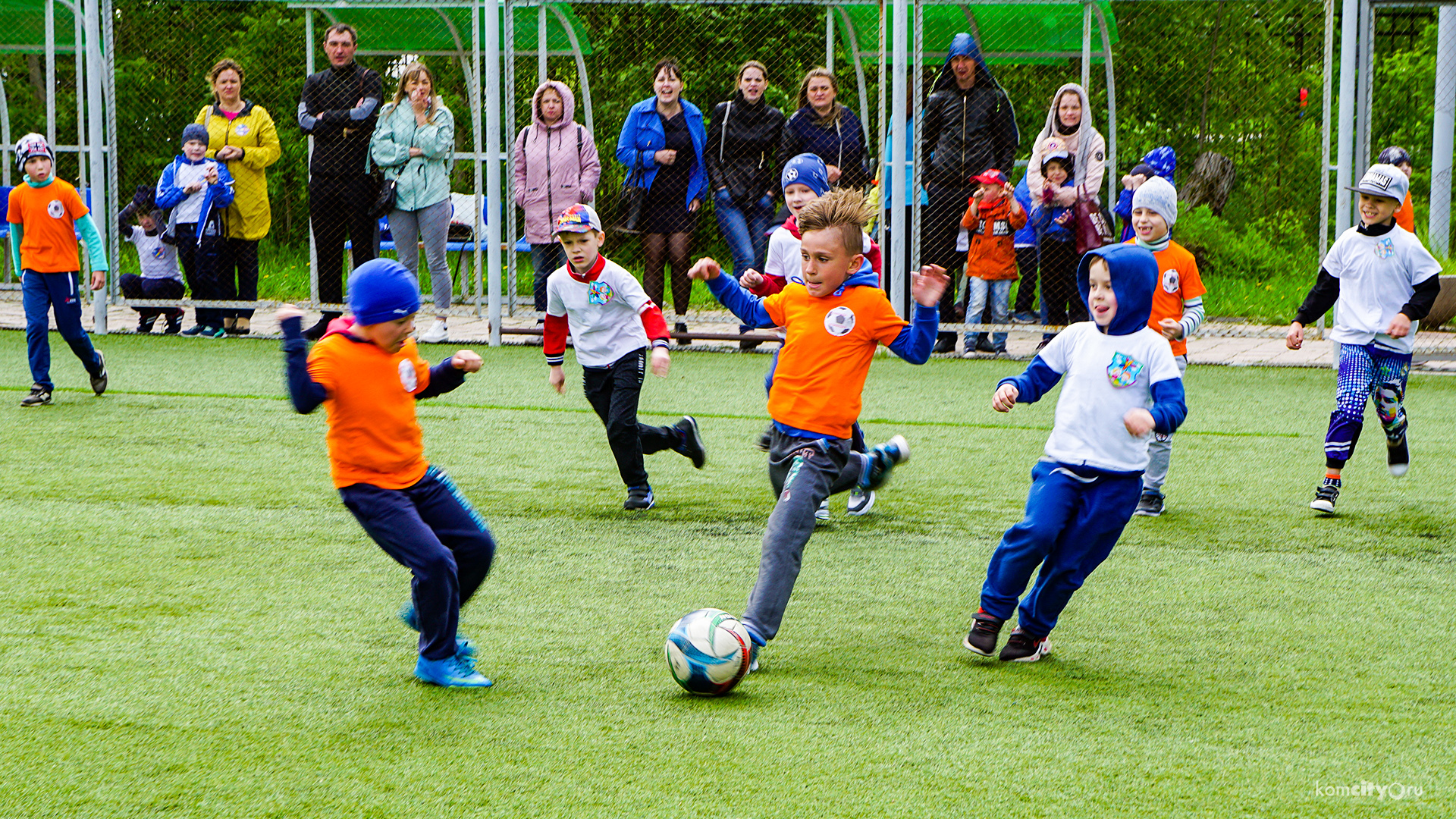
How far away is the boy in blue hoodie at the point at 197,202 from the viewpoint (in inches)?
504

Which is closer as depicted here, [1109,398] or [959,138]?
[1109,398]

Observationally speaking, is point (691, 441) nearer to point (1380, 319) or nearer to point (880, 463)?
point (880, 463)

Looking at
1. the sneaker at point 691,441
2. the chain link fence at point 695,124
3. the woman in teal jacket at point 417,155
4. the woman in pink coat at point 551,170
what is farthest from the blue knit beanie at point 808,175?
the woman in teal jacket at point 417,155

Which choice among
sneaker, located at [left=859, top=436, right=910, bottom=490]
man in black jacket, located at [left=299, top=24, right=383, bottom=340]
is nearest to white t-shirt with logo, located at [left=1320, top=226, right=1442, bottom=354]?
sneaker, located at [left=859, top=436, right=910, bottom=490]

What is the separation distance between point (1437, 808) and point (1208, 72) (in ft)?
52.5

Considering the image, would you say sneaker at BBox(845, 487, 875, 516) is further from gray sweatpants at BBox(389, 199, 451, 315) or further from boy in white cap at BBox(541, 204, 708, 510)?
gray sweatpants at BBox(389, 199, 451, 315)

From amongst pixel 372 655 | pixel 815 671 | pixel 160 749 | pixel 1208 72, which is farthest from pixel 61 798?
pixel 1208 72

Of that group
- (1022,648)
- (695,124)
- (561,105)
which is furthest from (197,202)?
(1022,648)

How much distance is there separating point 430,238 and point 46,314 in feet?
13.3

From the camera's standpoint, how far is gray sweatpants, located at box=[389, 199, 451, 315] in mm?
12805

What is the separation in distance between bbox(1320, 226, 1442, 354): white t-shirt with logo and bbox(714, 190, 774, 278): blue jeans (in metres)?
5.89

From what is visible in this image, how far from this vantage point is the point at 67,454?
7762 millimetres

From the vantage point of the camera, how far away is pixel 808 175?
634cm

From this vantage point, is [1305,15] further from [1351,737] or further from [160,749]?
[160,749]
